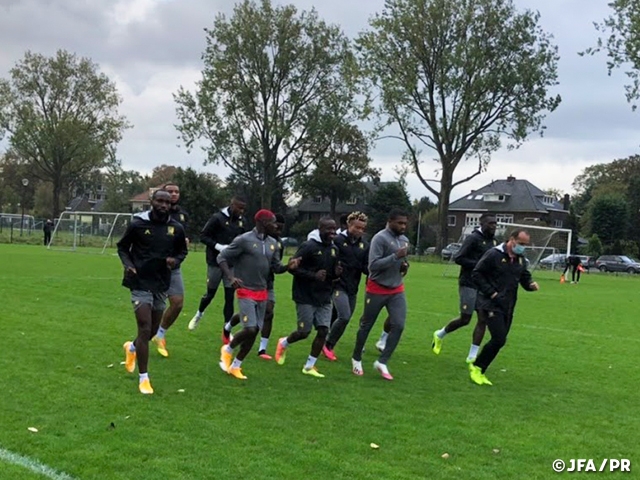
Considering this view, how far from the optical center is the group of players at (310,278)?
7.38 meters

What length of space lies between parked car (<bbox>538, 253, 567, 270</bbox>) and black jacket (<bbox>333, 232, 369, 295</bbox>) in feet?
116

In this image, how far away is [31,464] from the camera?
4953 mm

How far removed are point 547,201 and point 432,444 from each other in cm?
9190

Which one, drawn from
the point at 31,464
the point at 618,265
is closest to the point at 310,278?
the point at 31,464

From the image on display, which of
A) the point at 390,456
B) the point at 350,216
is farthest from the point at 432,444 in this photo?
the point at 350,216

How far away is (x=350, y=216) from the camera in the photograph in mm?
9688

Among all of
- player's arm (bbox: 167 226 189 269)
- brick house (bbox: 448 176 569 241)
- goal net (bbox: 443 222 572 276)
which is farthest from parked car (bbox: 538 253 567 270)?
brick house (bbox: 448 176 569 241)

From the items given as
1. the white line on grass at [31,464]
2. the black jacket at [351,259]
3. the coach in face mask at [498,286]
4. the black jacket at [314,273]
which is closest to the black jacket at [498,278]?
the coach in face mask at [498,286]

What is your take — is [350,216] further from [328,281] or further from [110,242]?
[110,242]

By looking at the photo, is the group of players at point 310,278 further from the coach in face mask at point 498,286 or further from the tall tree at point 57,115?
the tall tree at point 57,115

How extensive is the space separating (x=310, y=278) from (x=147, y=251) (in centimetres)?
201

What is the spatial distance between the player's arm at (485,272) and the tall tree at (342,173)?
226 feet

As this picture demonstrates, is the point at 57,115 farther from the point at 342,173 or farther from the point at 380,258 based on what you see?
the point at 380,258

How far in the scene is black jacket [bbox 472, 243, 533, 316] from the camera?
28.1ft
